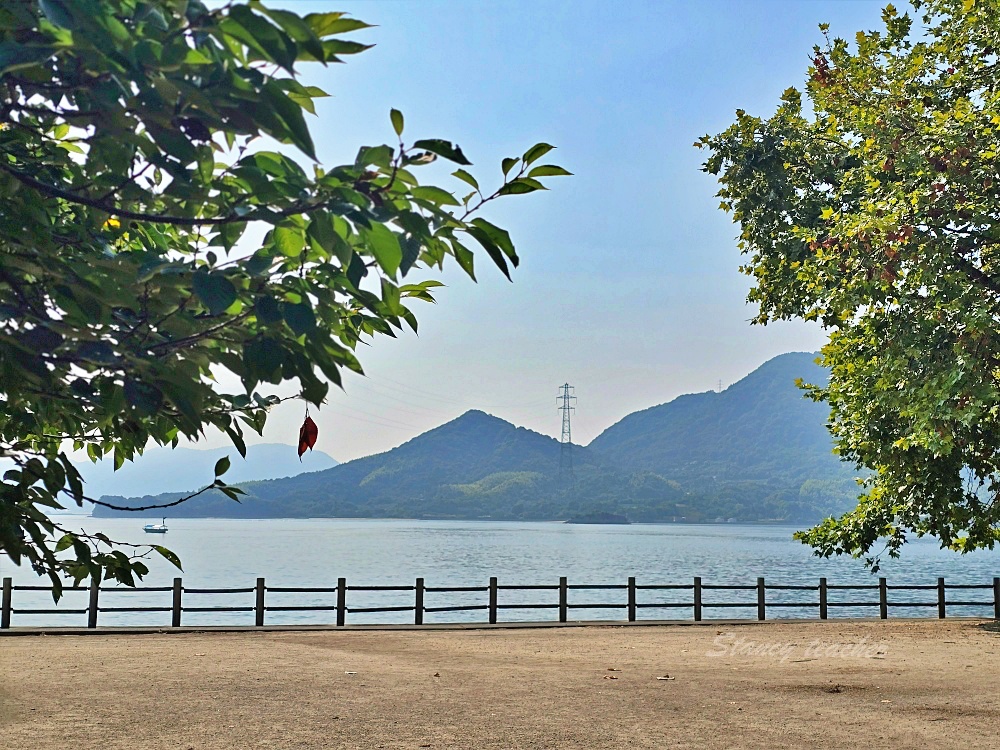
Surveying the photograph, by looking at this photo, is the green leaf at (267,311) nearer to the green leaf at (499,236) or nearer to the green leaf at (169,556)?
the green leaf at (499,236)

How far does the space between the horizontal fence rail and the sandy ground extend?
1.08m

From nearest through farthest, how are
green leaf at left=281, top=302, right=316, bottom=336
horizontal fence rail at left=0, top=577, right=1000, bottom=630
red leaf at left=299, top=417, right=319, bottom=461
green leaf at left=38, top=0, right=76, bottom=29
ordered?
green leaf at left=38, top=0, right=76, bottom=29
green leaf at left=281, top=302, right=316, bottom=336
red leaf at left=299, top=417, right=319, bottom=461
horizontal fence rail at left=0, top=577, right=1000, bottom=630

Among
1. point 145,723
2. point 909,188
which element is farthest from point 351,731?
point 909,188

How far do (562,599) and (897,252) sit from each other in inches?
531

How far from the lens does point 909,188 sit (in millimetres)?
17219

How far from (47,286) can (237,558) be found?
166 meters

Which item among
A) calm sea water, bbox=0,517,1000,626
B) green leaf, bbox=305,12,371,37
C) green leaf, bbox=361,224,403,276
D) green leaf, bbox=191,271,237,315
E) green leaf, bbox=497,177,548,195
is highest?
green leaf, bbox=305,12,371,37

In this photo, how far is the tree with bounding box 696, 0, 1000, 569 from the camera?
54.3 ft

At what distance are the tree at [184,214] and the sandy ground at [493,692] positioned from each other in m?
8.90

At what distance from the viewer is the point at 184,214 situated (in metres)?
2.52

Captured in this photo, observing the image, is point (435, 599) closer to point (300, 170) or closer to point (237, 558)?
point (237, 558)

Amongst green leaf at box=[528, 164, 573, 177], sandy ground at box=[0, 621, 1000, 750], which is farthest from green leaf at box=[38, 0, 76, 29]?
sandy ground at box=[0, 621, 1000, 750]

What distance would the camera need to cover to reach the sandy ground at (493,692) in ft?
36.1

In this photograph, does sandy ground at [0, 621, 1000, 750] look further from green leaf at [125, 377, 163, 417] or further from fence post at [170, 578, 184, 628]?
green leaf at [125, 377, 163, 417]
